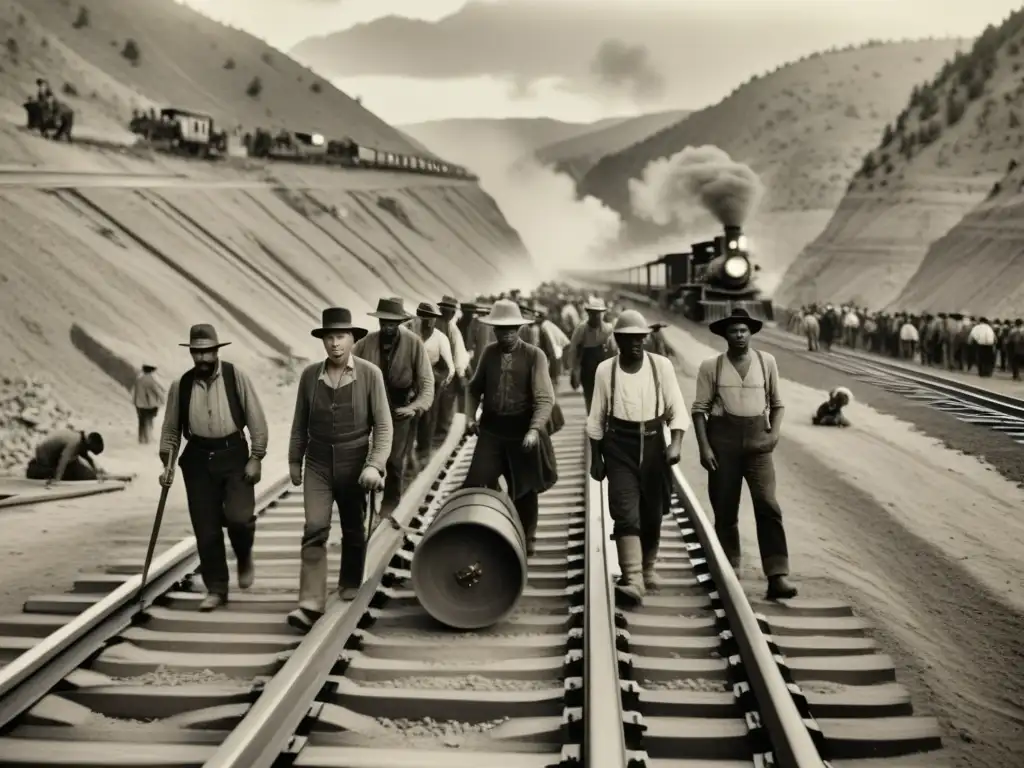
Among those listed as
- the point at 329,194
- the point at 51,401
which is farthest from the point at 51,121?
the point at 329,194

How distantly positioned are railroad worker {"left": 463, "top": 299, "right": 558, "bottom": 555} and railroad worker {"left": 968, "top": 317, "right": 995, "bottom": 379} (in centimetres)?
1081

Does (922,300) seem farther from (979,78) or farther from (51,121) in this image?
(51,121)

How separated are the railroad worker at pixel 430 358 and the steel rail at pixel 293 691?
302 centimetres

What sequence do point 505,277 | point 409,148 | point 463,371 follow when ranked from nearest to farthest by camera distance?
point 463,371 < point 505,277 < point 409,148

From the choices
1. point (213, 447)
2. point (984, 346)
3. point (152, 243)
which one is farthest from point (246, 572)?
point (984, 346)

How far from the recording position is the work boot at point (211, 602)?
5184mm

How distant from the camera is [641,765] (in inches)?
141

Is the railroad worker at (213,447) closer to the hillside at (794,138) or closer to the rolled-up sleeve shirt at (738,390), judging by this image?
the rolled-up sleeve shirt at (738,390)

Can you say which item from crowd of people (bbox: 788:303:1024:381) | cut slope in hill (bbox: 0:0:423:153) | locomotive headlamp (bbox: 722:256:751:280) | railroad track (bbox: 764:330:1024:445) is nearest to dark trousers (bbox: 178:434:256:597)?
railroad track (bbox: 764:330:1024:445)

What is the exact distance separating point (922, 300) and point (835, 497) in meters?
19.7

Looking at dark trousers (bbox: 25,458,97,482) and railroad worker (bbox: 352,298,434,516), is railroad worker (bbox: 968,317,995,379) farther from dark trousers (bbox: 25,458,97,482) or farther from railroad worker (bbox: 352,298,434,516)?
dark trousers (bbox: 25,458,97,482)

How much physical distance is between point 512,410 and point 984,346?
11.3m

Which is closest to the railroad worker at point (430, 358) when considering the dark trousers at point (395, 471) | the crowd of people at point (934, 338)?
the dark trousers at point (395, 471)

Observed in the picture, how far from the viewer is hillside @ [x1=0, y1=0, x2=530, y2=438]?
36.3 ft
